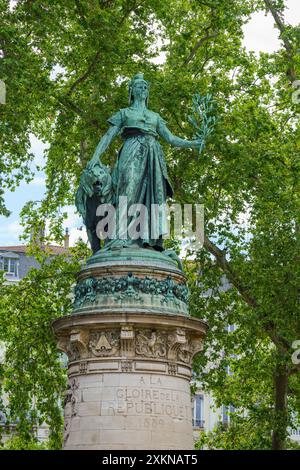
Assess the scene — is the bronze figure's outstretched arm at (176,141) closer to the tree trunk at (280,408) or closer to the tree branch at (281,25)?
the tree trunk at (280,408)

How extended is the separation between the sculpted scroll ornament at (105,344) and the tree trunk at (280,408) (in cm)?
1191

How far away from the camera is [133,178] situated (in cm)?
1678

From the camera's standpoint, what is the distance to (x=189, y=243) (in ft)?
89.6

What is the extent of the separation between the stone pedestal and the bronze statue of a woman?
63 centimetres

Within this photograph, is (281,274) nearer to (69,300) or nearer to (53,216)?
(69,300)

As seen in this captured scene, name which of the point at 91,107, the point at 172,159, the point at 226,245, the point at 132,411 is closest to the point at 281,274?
the point at 226,245

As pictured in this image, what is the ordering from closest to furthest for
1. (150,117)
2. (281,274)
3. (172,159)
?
1. (150,117)
2. (281,274)
3. (172,159)

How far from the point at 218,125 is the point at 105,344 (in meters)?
11.0

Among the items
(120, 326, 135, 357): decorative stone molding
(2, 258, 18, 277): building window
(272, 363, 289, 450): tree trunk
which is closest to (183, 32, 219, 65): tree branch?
(272, 363, 289, 450): tree trunk

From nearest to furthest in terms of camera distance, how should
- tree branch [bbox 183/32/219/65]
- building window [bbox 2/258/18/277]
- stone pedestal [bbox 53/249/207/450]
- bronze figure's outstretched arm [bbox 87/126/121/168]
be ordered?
stone pedestal [bbox 53/249/207/450], bronze figure's outstretched arm [bbox 87/126/121/168], tree branch [bbox 183/32/219/65], building window [bbox 2/258/18/277]

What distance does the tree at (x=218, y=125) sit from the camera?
82.2ft

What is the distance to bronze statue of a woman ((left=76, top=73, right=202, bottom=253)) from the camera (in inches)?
656

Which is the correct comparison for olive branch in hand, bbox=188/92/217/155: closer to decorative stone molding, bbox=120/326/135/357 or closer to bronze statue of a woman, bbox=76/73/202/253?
bronze statue of a woman, bbox=76/73/202/253
